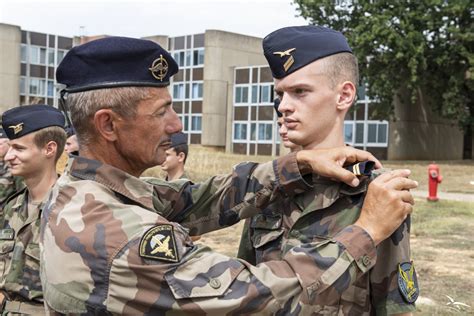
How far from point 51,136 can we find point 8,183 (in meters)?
0.60

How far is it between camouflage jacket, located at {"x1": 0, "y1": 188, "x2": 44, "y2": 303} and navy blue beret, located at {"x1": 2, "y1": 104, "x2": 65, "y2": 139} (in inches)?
25.8

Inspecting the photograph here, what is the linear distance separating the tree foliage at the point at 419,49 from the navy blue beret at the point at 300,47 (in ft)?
90.4

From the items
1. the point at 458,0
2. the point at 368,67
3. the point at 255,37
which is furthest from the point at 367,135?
the point at 255,37

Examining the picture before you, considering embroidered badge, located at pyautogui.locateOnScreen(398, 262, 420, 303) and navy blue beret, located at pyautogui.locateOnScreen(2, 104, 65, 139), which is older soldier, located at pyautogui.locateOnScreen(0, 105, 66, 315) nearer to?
navy blue beret, located at pyautogui.locateOnScreen(2, 104, 65, 139)

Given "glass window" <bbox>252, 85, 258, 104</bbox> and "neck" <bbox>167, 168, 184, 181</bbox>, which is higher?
"glass window" <bbox>252, 85, 258, 104</bbox>

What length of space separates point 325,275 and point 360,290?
43 centimetres

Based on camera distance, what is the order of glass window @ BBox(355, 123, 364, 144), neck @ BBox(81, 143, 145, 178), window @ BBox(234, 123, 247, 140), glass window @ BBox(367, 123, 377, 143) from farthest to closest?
window @ BBox(234, 123, 247, 140), glass window @ BBox(355, 123, 364, 144), glass window @ BBox(367, 123, 377, 143), neck @ BBox(81, 143, 145, 178)

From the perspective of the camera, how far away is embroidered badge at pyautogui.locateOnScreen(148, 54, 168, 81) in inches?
81.4

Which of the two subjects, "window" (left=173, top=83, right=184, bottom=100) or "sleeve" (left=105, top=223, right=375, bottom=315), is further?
"window" (left=173, top=83, right=184, bottom=100)

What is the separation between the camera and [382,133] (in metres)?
36.7

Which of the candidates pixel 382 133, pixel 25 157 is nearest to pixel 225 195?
pixel 25 157

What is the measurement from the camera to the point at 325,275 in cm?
182

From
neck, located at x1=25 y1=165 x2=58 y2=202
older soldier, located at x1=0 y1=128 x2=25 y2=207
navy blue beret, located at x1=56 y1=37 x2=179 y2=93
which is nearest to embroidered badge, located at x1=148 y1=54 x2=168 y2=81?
navy blue beret, located at x1=56 y1=37 x2=179 y2=93

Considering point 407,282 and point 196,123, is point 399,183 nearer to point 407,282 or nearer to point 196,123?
point 407,282
